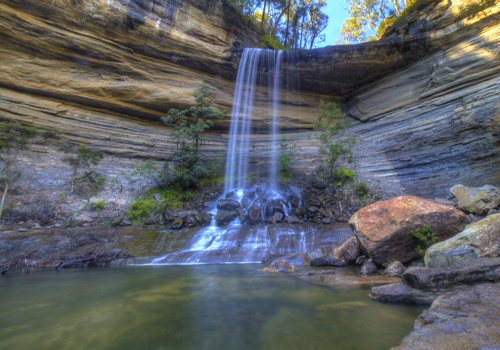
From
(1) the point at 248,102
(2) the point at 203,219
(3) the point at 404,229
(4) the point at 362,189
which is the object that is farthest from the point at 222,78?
(3) the point at 404,229

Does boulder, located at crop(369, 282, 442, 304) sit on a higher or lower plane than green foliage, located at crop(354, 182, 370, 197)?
lower

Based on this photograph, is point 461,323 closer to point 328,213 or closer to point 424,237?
point 424,237

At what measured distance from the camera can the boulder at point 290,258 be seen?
723cm

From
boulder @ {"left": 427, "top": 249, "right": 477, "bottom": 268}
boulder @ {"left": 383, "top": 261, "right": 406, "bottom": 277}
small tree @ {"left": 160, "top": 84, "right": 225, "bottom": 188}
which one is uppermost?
small tree @ {"left": 160, "top": 84, "right": 225, "bottom": 188}

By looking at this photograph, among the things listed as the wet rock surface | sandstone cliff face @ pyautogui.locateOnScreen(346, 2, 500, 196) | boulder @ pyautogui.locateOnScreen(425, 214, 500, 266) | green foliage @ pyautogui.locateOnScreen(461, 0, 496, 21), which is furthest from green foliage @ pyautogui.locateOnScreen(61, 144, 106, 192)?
green foliage @ pyautogui.locateOnScreen(461, 0, 496, 21)

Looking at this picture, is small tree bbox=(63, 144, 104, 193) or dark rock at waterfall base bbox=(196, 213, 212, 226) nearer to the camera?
dark rock at waterfall base bbox=(196, 213, 212, 226)

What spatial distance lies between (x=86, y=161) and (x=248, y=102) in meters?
12.2

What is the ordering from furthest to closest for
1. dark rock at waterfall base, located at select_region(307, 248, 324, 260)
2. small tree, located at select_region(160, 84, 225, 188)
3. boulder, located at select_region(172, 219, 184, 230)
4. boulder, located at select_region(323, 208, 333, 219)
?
small tree, located at select_region(160, 84, 225, 188) → boulder, located at select_region(323, 208, 333, 219) → boulder, located at select_region(172, 219, 184, 230) → dark rock at waterfall base, located at select_region(307, 248, 324, 260)

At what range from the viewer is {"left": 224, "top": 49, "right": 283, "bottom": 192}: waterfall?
58.3 ft

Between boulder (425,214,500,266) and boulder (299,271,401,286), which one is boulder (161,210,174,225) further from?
boulder (425,214,500,266)

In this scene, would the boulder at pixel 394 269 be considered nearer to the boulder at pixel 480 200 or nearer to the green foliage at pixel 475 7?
the boulder at pixel 480 200

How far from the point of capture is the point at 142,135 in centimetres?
1630

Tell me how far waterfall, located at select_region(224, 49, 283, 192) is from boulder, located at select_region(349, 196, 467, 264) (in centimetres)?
1100

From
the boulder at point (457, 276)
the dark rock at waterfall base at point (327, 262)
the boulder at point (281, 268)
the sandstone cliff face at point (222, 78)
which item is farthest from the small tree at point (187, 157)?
the boulder at point (457, 276)
